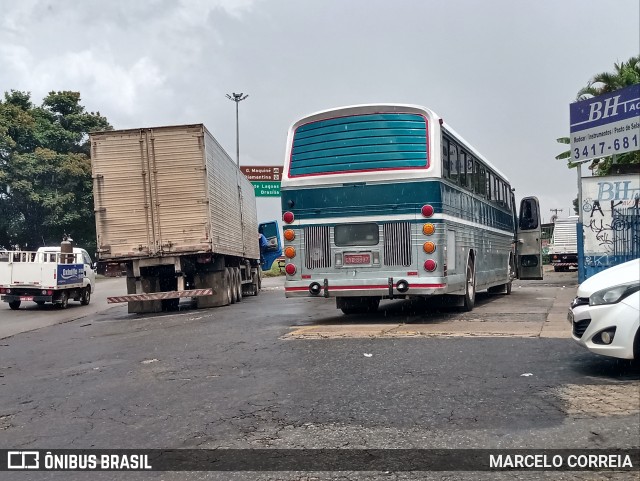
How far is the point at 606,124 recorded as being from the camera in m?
10.9

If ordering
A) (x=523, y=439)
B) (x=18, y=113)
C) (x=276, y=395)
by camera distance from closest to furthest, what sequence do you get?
(x=523, y=439)
(x=276, y=395)
(x=18, y=113)

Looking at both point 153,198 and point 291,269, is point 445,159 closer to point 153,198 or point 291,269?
point 291,269

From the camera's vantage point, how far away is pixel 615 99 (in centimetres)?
1077

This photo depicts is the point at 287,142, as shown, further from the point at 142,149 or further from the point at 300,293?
the point at 142,149

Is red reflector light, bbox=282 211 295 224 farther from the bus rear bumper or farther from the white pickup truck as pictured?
the white pickup truck

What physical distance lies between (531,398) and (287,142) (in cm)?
727

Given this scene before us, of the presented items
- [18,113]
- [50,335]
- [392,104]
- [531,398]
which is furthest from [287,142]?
[18,113]

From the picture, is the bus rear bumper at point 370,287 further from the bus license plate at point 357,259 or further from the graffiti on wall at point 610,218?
the graffiti on wall at point 610,218

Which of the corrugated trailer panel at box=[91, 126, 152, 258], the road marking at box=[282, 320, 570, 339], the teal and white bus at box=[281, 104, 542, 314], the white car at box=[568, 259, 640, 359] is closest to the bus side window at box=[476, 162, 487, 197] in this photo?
the teal and white bus at box=[281, 104, 542, 314]

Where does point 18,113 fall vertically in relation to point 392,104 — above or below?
above

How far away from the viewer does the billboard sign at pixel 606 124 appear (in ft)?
34.6

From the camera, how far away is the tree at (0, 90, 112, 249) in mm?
43625

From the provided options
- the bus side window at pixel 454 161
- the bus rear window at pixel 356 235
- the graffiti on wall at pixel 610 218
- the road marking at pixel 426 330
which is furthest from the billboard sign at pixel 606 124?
the bus rear window at pixel 356 235

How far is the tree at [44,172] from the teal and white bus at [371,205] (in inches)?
1449
